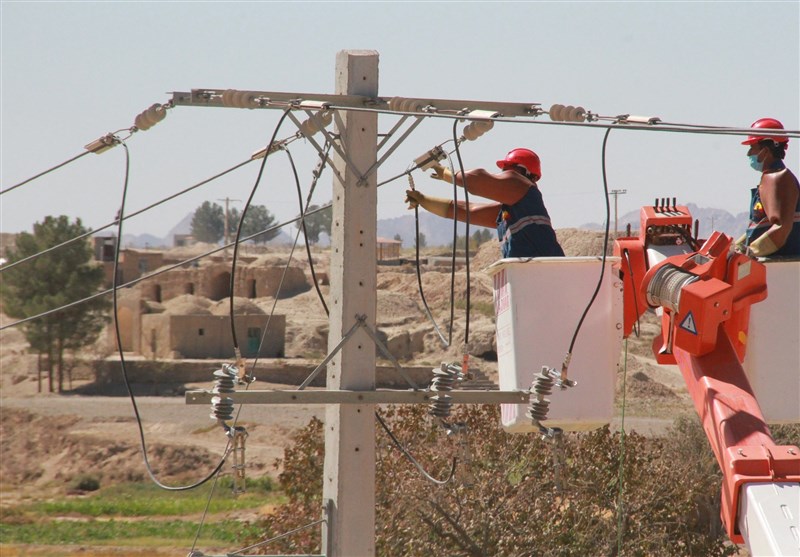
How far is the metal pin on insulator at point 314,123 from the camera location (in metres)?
7.41

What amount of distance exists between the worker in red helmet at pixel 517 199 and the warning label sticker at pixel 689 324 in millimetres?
1143

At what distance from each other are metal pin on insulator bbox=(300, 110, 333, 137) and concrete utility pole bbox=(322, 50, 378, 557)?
0.11m

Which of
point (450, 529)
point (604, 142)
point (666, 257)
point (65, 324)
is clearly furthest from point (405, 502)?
point (65, 324)

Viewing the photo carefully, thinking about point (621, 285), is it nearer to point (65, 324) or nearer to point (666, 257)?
point (666, 257)

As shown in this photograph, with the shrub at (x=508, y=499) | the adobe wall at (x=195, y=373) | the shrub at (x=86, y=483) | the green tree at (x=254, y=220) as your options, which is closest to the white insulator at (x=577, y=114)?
the shrub at (x=508, y=499)

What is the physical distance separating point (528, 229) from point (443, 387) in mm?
1314

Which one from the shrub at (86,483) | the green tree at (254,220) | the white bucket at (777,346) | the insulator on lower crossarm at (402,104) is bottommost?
the shrub at (86,483)

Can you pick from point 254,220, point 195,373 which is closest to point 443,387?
point 195,373

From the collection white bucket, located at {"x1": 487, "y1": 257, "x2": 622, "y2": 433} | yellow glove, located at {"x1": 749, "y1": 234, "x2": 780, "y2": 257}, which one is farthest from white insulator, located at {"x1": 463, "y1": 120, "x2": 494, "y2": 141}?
yellow glove, located at {"x1": 749, "y1": 234, "x2": 780, "y2": 257}

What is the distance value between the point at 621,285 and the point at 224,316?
43453 mm

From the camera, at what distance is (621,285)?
7.66 metres

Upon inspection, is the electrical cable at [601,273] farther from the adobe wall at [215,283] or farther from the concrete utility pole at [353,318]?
the adobe wall at [215,283]

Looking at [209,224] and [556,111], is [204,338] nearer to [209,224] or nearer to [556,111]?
[556,111]

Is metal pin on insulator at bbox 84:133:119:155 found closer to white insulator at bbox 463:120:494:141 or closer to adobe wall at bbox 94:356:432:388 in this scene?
white insulator at bbox 463:120:494:141
